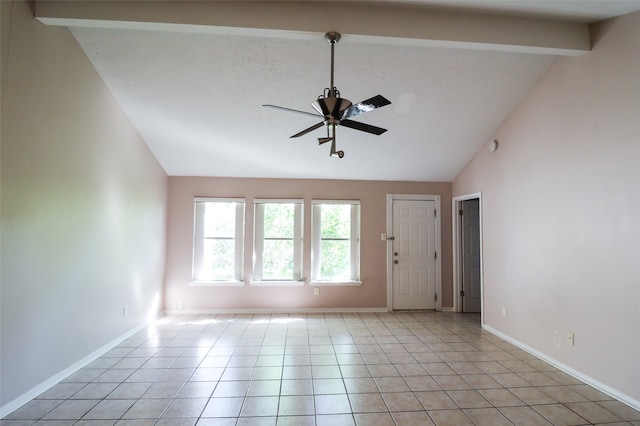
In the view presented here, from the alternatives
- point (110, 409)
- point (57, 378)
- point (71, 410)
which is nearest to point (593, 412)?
point (110, 409)

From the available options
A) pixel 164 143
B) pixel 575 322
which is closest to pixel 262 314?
pixel 164 143

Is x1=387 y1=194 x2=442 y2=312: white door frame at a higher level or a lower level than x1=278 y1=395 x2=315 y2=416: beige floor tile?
higher

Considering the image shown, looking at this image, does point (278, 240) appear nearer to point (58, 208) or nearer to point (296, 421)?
point (58, 208)

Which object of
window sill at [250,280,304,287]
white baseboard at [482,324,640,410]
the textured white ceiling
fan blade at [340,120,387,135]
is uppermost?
the textured white ceiling

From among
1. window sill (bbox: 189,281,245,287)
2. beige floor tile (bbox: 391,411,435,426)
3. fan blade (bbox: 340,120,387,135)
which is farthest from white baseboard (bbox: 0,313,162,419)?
fan blade (bbox: 340,120,387,135)

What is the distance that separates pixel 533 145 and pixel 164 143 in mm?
4579

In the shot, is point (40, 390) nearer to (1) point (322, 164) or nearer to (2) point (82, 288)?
(2) point (82, 288)

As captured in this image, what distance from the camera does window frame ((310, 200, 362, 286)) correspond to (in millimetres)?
5277

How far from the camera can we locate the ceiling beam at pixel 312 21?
2.47 m

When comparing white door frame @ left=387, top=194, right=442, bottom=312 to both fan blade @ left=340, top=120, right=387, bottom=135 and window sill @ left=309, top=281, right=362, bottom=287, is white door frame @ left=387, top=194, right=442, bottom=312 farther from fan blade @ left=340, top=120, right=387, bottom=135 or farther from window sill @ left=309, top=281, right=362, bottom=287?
fan blade @ left=340, top=120, right=387, bottom=135

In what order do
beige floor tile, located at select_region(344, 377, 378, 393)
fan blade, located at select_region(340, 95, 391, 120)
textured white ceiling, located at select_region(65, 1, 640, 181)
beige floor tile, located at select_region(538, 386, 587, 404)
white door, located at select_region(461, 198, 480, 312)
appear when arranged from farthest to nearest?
1. white door, located at select_region(461, 198, 480, 312)
2. textured white ceiling, located at select_region(65, 1, 640, 181)
3. beige floor tile, located at select_region(344, 377, 378, 393)
4. beige floor tile, located at select_region(538, 386, 587, 404)
5. fan blade, located at select_region(340, 95, 391, 120)

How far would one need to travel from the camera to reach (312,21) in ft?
8.38

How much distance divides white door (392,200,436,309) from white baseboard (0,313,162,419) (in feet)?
13.0

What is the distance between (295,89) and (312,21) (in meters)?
0.92
